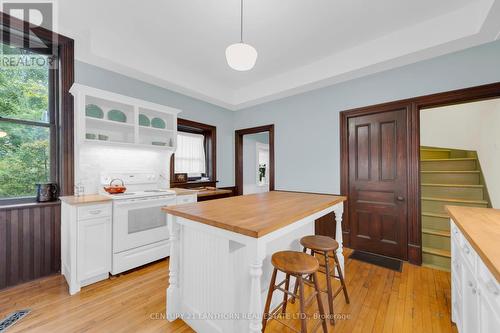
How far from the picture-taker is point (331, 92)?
11.7ft

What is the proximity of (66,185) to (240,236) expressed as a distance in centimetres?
265

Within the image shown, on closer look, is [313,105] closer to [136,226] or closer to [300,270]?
[300,270]

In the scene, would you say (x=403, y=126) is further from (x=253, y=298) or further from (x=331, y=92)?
(x=253, y=298)

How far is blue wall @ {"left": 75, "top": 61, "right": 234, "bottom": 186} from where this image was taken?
292cm

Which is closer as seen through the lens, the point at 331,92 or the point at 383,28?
the point at 383,28

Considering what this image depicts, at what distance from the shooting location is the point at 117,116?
3.06m

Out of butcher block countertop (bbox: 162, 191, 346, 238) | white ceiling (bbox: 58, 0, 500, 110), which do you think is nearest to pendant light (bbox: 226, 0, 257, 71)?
white ceiling (bbox: 58, 0, 500, 110)

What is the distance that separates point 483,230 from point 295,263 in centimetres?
113

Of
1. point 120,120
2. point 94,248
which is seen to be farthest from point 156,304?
point 120,120

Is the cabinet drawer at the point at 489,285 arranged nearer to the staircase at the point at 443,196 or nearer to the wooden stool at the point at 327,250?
the wooden stool at the point at 327,250

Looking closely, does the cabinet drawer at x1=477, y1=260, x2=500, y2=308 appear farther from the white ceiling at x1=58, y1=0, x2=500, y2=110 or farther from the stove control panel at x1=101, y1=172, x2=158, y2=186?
the stove control panel at x1=101, y1=172, x2=158, y2=186

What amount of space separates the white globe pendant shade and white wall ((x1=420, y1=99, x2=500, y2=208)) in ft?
12.3

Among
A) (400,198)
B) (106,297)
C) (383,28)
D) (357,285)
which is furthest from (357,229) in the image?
(106,297)

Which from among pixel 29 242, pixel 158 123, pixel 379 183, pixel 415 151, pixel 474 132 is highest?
pixel 158 123
